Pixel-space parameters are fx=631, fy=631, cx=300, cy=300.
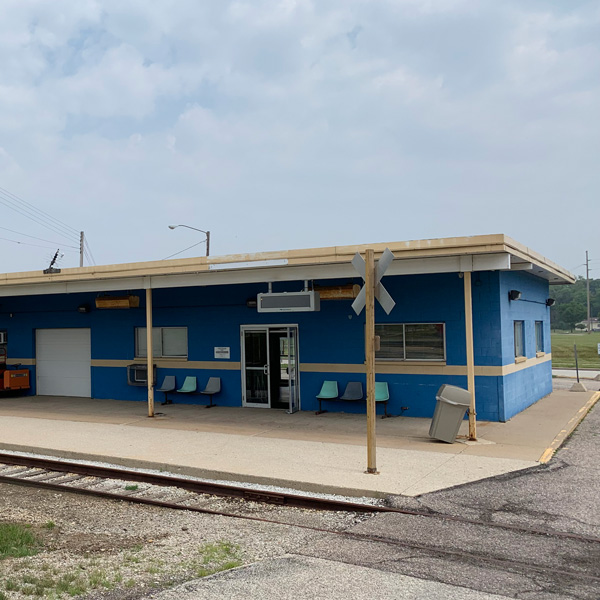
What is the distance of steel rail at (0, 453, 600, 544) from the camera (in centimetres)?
669

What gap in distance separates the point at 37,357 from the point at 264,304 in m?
10.0

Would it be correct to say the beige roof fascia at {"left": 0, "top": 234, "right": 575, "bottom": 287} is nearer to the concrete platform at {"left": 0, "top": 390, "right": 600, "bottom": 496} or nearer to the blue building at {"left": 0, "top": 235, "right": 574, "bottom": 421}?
the blue building at {"left": 0, "top": 235, "right": 574, "bottom": 421}

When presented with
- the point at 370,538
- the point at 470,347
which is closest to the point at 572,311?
the point at 470,347

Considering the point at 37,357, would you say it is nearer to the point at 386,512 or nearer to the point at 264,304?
the point at 264,304

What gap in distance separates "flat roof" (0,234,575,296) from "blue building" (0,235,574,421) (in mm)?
26

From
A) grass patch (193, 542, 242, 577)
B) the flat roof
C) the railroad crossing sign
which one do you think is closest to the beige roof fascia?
the flat roof

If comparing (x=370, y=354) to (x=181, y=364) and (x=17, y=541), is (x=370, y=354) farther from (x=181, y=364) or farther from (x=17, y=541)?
(x=181, y=364)

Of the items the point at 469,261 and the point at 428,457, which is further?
the point at 469,261

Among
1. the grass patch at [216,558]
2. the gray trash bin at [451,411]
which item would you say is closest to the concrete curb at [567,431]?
the gray trash bin at [451,411]

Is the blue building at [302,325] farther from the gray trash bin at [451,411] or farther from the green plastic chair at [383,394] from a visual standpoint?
the gray trash bin at [451,411]

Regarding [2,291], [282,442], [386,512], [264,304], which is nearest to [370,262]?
[386,512]

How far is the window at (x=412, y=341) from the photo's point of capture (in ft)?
44.0

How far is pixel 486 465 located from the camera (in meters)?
9.15

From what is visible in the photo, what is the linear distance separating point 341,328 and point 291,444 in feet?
13.5
